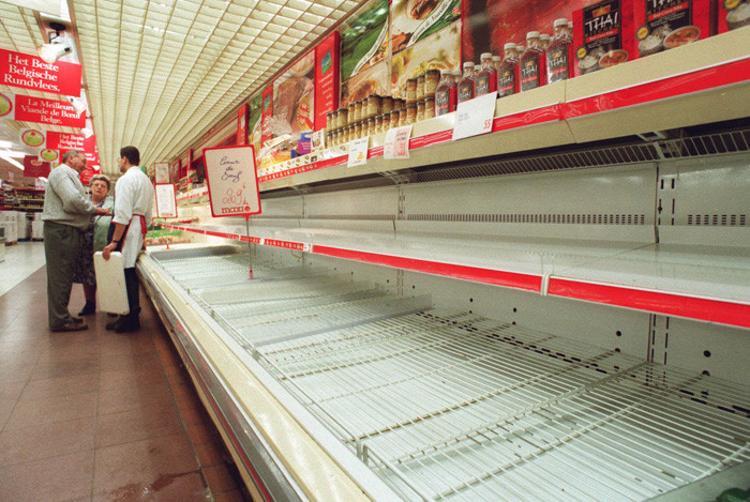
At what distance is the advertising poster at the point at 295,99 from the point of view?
4.61 meters

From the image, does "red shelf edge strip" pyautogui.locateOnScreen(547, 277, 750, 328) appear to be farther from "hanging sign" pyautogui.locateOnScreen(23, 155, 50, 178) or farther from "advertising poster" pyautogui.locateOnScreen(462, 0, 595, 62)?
"hanging sign" pyautogui.locateOnScreen(23, 155, 50, 178)

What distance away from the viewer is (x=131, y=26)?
14.9ft

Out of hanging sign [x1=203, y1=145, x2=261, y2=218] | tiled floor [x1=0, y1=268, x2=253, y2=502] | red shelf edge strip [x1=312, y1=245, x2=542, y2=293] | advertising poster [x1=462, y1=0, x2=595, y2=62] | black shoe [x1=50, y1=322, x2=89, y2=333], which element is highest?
advertising poster [x1=462, y1=0, x2=595, y2=62]

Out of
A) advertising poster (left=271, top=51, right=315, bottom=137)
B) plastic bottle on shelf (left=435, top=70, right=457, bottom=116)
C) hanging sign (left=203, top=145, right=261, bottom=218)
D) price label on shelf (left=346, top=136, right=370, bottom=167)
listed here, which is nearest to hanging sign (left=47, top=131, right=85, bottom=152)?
advertising poster (left=271, top=51, right=315, bottom=137)

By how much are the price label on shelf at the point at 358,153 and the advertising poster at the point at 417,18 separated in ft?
4.85

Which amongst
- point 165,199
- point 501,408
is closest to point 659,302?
point 501,408

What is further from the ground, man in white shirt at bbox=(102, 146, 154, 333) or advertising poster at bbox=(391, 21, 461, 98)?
advertising poster at bbox=(391, 21, 461, 98)

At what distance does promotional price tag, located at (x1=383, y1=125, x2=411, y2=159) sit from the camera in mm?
1379

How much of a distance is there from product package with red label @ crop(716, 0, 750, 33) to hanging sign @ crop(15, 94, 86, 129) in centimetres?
831

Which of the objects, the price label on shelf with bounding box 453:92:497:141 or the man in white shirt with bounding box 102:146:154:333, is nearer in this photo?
the price label on shelf with bounding box 453:92:497:141

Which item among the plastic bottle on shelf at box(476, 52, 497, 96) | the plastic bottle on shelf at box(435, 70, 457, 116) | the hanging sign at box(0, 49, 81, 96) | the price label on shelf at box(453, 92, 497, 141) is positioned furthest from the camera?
the hanging sign at box(0, 49, 81, 96)

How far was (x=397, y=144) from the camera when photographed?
141cm

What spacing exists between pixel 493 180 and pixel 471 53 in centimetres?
114

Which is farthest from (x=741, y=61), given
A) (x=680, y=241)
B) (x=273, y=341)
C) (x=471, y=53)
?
(x=471, y=53)
